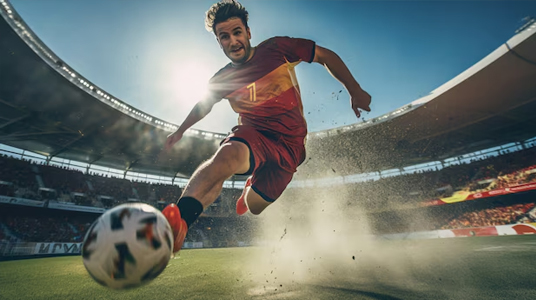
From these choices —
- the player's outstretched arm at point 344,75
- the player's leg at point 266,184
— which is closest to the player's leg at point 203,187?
the player's leg at point 266,184

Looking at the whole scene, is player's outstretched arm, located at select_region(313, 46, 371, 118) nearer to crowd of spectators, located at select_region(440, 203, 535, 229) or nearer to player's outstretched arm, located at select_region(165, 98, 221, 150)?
player's outstretched arm, located at select_region(165, 98, 221, 150)

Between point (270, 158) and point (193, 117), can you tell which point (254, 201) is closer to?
point (270, 158)

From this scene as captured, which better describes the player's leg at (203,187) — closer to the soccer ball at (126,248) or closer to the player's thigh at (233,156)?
the player's thigh at (233,156)

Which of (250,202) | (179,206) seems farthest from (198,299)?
(179,206)

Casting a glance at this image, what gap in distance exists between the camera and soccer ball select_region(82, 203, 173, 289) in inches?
49.8

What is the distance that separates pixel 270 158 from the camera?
2715mm

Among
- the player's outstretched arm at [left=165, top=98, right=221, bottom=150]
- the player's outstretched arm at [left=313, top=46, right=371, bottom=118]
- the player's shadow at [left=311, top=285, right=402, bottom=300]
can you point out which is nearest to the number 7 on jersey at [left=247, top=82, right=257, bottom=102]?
the player's outstretched arm at [left=165, top=98, right=221, bottom=150]

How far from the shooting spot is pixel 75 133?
18703 mm

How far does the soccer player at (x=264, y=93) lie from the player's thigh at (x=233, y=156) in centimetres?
13

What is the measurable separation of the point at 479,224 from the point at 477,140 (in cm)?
805

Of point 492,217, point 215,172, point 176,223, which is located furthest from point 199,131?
point 492,217

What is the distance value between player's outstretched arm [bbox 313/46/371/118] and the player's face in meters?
0.84

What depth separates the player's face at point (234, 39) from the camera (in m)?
2.58

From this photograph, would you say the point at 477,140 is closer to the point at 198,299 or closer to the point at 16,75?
the point at 198,299
